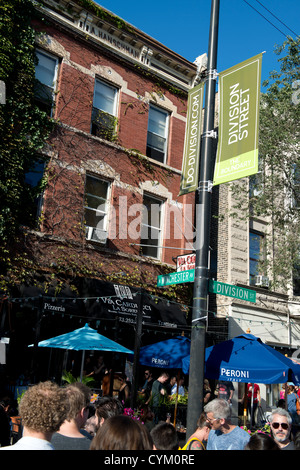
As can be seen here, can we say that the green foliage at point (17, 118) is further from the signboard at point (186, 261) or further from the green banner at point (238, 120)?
the green banner at point (238, 120)

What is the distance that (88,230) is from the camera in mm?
14742

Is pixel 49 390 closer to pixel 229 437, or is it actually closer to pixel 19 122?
pixel 229 437

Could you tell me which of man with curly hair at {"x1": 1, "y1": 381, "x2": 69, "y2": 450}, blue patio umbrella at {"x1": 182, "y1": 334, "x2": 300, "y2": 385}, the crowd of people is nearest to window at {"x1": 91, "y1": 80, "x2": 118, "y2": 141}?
blue patio umbrella at {"x1": 182, "y1": 334, "x2": 300, "y2": 385}

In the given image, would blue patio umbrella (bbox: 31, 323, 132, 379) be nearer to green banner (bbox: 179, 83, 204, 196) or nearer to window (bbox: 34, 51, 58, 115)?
green banner (bbox: 179, 83, 204, 196)

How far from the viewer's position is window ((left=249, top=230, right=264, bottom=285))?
19.7 metres

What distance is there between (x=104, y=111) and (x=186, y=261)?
609cm

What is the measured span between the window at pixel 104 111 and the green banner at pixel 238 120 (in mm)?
8157

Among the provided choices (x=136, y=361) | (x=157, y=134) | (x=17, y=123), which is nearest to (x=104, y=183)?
(x=157, y=134)

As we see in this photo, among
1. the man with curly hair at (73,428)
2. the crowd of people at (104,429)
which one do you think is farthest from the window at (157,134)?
the man with curly hair at (73,428)

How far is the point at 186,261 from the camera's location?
51.3ft

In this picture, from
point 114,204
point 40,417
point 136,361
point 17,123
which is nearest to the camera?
point 40,417

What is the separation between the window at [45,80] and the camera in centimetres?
1468

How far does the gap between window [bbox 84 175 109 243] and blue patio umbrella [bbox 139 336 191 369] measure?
4.15 meters

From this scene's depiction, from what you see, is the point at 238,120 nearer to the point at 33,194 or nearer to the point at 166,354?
the point at 166,354
